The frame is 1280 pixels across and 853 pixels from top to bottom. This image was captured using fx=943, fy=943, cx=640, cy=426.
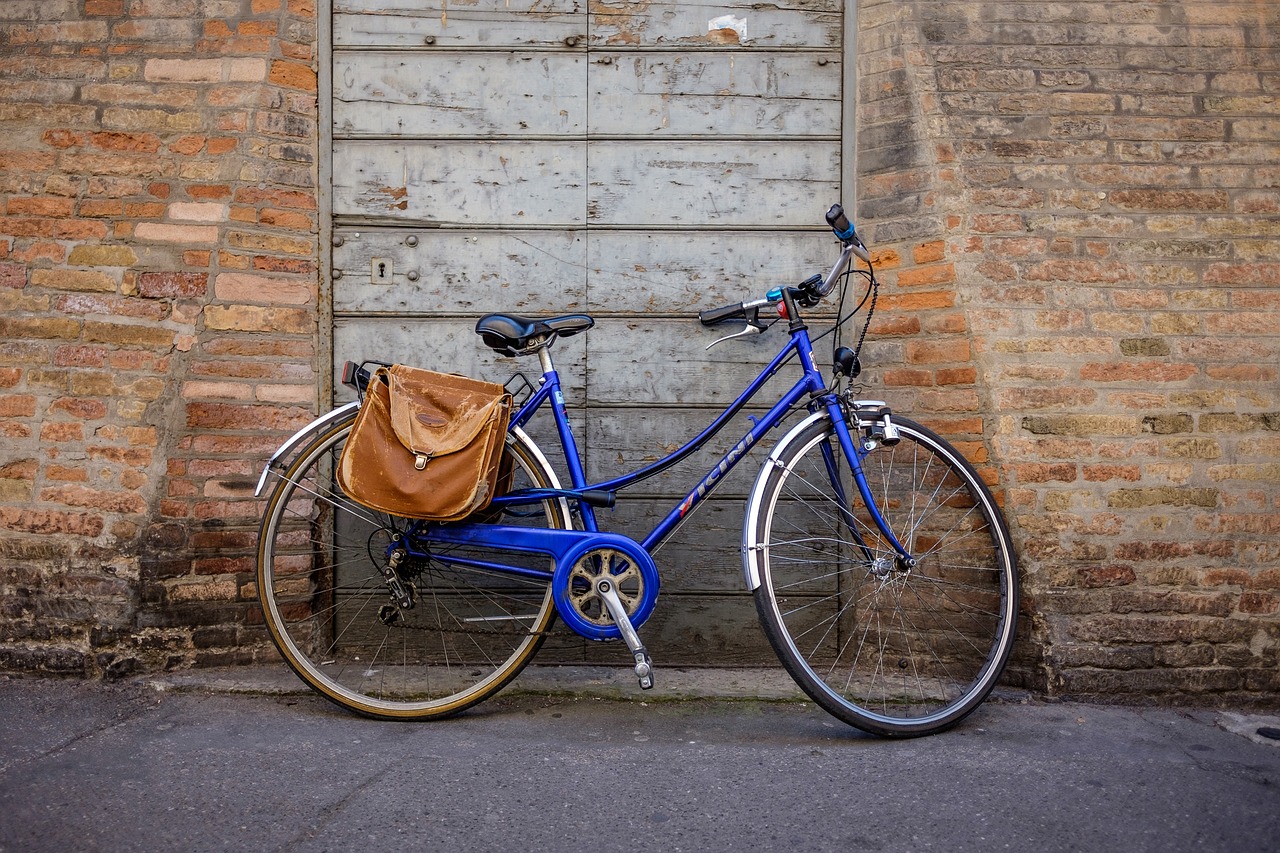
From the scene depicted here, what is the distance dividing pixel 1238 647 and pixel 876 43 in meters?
2.26

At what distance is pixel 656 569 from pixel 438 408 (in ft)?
2.66

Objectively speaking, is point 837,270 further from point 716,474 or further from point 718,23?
point 718,23

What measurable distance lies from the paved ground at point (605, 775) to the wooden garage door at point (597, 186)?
80cm

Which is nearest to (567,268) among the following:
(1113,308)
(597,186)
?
(597,186)

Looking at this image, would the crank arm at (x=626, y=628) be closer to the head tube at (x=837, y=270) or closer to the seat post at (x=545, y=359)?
the seat post at (x=545, y=359)

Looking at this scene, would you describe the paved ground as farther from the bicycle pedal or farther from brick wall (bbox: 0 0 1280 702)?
brick wall (bbox: 0 0 1280 702)

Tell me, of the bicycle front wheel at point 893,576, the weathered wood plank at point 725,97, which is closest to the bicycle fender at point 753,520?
the bicycle front wheel at point 893,576

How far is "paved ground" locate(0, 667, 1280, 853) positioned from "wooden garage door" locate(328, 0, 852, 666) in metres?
0.80

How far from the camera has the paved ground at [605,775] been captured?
81.0 inches

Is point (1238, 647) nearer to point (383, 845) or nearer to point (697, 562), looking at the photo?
point (697, 562)

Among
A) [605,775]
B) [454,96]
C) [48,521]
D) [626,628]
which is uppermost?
[454,96]

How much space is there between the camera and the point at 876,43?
314 cm

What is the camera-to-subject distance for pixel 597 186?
3219 millimetres

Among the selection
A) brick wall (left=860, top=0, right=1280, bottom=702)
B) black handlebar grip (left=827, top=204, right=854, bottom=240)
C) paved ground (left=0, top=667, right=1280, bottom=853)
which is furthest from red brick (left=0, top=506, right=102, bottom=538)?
brick wall (left=860, top=0, right=1280, bottom=702)
